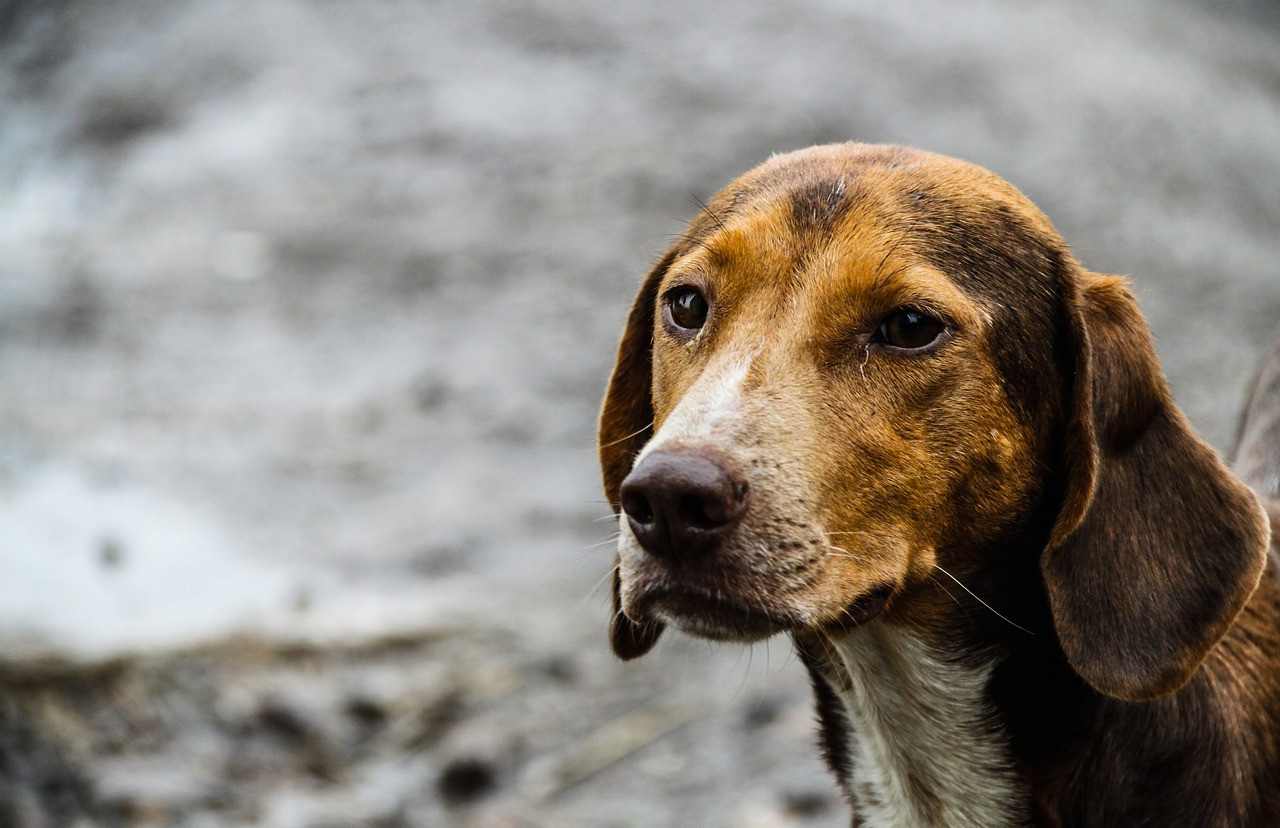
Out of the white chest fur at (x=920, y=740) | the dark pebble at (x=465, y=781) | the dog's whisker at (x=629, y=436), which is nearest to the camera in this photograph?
the white chest fur at (x=920, y=740)

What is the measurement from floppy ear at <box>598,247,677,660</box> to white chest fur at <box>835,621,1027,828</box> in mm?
650

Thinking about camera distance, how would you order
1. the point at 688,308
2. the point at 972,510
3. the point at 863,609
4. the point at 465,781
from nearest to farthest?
the point at 863,609 < the point at 972,510 < the point at 688,308 < the point at 465,781

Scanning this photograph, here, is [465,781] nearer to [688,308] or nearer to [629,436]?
[629,436]

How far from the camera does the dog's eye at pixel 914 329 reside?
3.09m

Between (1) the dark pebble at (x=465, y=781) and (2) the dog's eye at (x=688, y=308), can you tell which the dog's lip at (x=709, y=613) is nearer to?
(2) the dog's eye at (x=688, y=308)

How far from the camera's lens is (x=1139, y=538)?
3.06m

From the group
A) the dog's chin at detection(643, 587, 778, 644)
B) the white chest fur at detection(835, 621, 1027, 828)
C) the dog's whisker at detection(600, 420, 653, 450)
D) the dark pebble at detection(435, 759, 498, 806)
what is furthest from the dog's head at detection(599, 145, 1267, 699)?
the dark pebble at detection(435, 759, 498, 806)

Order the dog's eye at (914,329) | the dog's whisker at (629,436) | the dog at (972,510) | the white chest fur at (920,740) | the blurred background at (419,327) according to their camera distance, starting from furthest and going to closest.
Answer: the blurred background at (419,327)
the dog's whisker at (629,436)
the white chest fur at (920,740)
the dog's eye at (914,329)
the dog at (972,510)

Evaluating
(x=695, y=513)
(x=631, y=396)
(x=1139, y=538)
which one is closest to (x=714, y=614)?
(x=695, y=513)

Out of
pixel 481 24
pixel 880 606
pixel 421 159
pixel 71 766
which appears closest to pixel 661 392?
pixel 880 606

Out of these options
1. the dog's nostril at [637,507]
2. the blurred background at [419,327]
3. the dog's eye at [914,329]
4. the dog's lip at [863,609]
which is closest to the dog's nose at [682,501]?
the dog's nostril at [637,507]

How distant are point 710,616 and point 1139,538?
39.4 inches

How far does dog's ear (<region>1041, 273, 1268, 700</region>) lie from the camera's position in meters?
2.98

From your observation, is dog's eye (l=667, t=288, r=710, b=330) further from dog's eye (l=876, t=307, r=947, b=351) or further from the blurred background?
the blurred background
